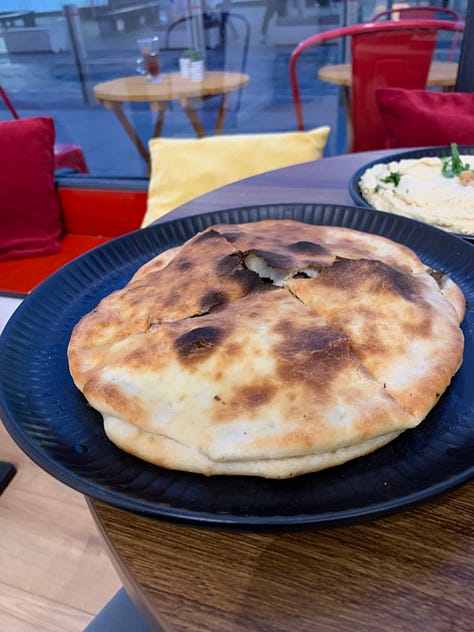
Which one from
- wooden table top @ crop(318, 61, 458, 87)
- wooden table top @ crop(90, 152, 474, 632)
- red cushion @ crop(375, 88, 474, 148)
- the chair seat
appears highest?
wooden table top @ crop(90, 152, 474, 632)

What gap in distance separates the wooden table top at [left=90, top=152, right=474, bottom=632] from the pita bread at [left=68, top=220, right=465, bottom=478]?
99 mm

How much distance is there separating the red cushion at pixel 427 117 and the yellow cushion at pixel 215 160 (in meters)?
0.40

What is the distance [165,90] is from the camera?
3.73 metres

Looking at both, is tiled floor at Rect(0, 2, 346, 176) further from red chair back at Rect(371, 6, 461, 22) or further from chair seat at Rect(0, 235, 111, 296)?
chair seat at Rect(0, 235, 111, 296)

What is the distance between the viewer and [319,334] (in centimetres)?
70

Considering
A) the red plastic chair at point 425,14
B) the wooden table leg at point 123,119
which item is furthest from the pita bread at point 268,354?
the red plastic chair at point 425,14

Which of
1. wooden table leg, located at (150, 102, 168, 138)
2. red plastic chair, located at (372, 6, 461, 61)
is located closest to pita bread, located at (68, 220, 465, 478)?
wooden table leg, located at (150, 102, 168, 138)

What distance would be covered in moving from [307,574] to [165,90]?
369cm

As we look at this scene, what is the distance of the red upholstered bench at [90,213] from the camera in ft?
8.81

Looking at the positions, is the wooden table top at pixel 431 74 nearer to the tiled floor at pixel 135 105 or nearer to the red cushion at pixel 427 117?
the tiled floor at pixel 135 105

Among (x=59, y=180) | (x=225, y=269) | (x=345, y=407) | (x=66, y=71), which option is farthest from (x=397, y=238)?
(x=66, y=71)

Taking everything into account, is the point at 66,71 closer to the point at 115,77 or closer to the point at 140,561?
the point at 115,77

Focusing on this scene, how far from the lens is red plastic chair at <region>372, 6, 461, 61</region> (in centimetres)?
369

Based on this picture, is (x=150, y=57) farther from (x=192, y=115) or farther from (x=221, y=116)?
(x=221, y=116)
